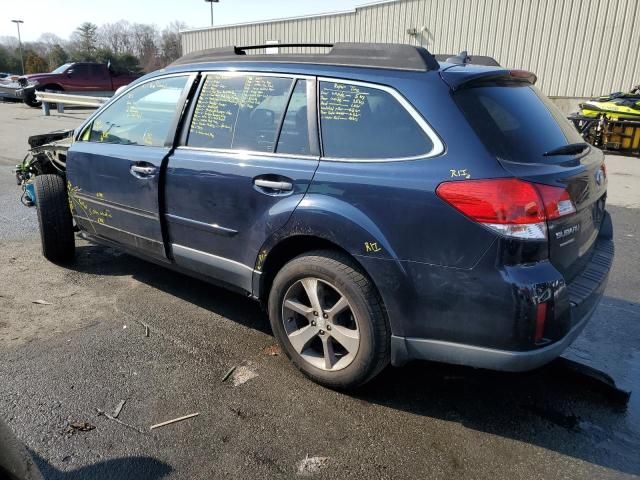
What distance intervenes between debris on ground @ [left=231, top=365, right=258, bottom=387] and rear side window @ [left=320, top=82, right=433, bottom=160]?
4.45 ft

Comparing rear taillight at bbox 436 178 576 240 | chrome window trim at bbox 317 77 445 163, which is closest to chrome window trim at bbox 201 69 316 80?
chrome window trim at bbox 317 77 445 163

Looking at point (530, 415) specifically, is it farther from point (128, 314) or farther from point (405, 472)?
point (128, 314)

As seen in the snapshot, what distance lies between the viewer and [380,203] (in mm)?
2566

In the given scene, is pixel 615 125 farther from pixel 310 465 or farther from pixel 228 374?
pixel 310 465

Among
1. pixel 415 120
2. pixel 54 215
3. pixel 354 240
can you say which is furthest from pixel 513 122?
pixel 54 215

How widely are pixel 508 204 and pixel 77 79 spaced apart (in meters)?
25.5

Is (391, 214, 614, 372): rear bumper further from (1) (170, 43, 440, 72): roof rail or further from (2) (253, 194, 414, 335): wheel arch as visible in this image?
(1) (170, 43, 440, 72): roof rail

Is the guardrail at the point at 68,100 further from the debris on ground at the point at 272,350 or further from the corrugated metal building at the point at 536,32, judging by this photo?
the corrugated metal building at the point at 536,32

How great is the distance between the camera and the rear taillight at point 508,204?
7.53ft

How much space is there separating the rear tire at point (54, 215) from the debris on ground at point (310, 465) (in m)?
3.34

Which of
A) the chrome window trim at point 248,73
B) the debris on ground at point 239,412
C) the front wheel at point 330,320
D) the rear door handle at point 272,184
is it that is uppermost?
the chrome window trim at point 248,73

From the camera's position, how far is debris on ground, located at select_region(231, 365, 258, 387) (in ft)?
10.1

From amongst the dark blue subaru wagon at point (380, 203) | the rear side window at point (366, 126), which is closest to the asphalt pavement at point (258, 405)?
the dark blue subaru wagon at point (380, 203)

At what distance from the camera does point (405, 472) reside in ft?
7.81
